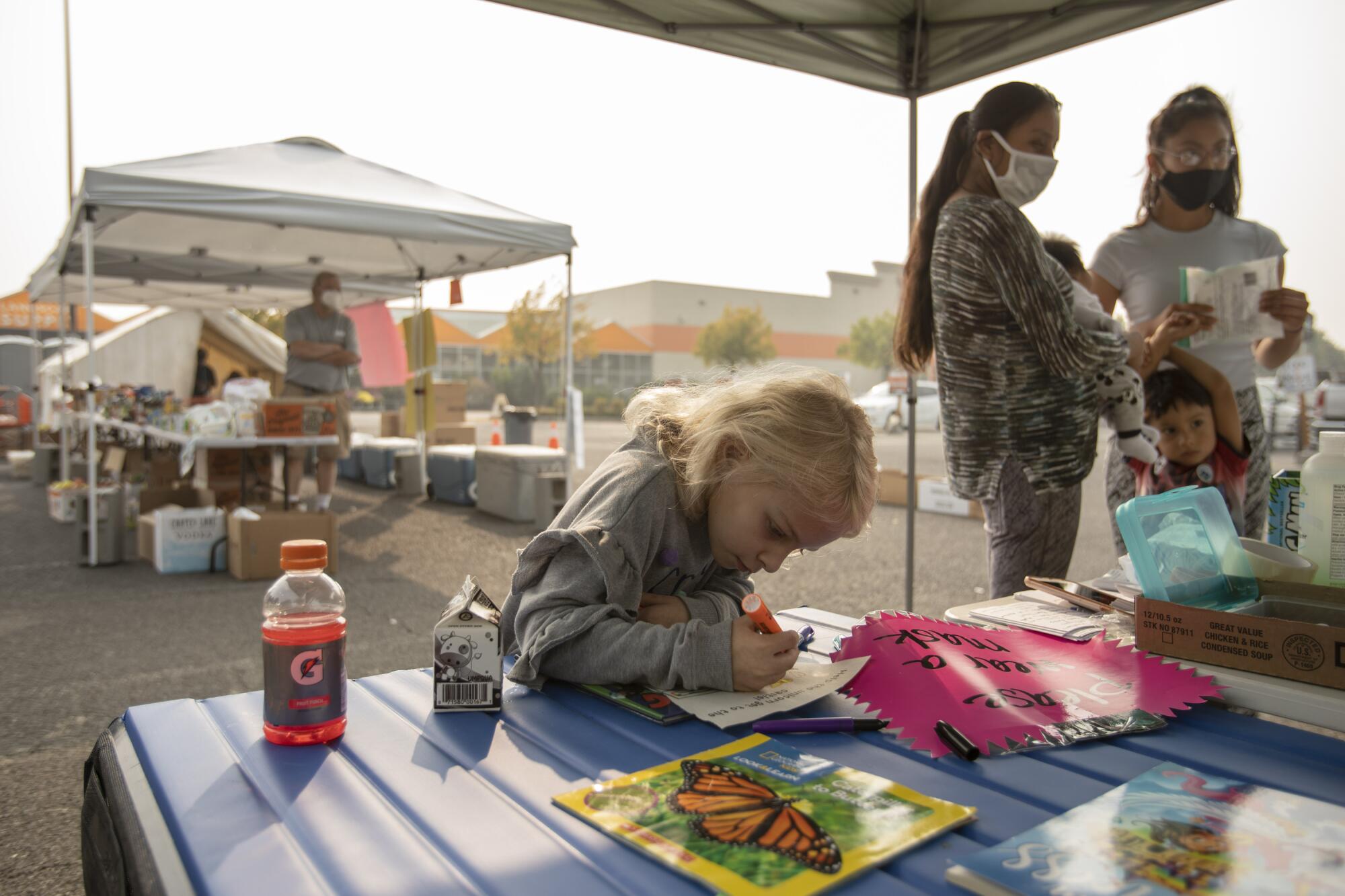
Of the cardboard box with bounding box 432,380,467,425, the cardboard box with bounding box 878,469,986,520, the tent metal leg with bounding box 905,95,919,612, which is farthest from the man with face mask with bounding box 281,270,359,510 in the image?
the cardboard box with bounding box 878,469,986,520

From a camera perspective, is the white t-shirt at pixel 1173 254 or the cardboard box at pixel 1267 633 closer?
the cardboard box at pixel 1267 633

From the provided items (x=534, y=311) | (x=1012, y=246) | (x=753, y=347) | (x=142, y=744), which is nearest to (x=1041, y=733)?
(x=142, y=744)

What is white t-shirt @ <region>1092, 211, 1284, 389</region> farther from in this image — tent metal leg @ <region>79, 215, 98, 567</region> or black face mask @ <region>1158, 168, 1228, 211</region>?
tent metal leg @ <region>79, 215, 98, 567</region>

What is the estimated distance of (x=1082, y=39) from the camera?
122 inches

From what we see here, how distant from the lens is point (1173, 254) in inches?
107

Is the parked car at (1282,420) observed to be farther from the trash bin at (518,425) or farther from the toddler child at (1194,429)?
the toddler child at (1194,429)

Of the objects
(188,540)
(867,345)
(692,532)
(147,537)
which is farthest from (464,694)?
(867,345)

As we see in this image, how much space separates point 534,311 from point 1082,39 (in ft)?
104

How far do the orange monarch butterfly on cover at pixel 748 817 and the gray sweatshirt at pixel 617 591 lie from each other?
0.89 ft

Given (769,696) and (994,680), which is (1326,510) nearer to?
(994,680)

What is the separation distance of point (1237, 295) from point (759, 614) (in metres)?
2.07

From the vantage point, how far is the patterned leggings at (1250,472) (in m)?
2.57

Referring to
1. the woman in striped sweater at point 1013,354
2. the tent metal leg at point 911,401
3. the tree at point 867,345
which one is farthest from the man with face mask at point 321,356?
the tree at point 867,345

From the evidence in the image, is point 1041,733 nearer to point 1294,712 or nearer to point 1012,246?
point 1294,712
